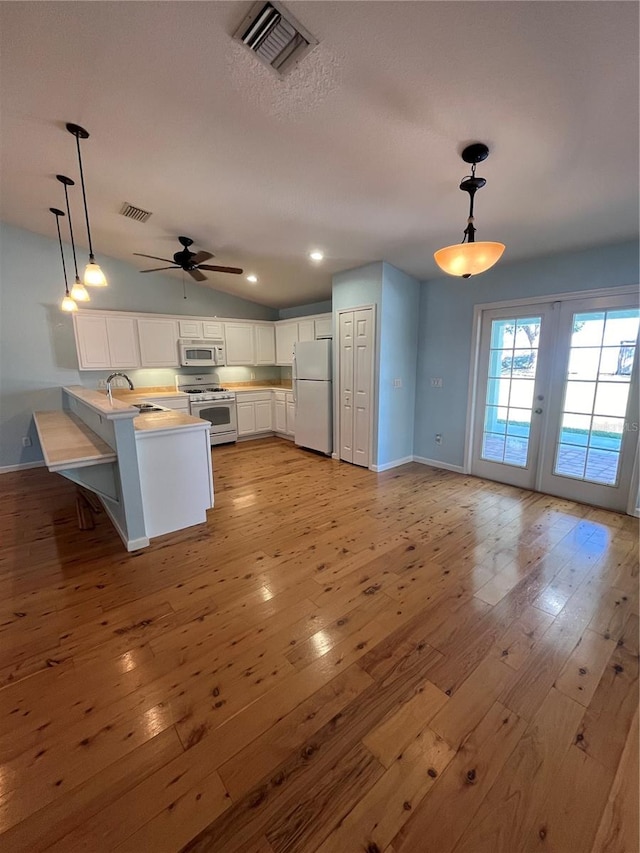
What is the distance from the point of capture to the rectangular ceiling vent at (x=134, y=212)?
3.36 meters

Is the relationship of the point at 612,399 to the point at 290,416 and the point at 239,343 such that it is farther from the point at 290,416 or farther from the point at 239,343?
the point at 239,343

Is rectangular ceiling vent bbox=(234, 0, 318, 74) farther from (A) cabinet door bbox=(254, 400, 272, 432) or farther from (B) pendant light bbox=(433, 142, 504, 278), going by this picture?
(A) cabinet door bbox=(254, 400, 272, 432)

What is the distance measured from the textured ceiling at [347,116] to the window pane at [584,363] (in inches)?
37.5

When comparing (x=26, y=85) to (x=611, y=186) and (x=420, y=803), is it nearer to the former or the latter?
(x=611, y=186)

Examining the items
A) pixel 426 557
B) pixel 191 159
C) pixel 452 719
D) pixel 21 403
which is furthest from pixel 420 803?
pixel 21 403

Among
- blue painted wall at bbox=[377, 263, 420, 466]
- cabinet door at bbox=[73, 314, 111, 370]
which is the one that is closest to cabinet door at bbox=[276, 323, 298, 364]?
blue painted wall at bbox=[377, 263, 420, 466]

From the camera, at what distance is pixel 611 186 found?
231cm

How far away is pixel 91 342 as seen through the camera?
186 inches

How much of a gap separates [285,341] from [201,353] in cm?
150

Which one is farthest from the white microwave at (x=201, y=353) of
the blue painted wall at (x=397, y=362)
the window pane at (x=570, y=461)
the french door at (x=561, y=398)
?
the window pane at (x=570, y=461)

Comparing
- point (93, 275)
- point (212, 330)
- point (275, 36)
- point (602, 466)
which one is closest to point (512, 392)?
point (602, 466)

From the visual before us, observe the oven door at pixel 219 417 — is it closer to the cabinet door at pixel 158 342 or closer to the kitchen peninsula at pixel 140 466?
the cabinet door at pixel 158 342

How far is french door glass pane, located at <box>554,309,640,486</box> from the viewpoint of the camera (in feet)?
10.1

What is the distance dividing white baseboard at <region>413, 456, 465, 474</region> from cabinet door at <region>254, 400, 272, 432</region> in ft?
Result: 9.08
